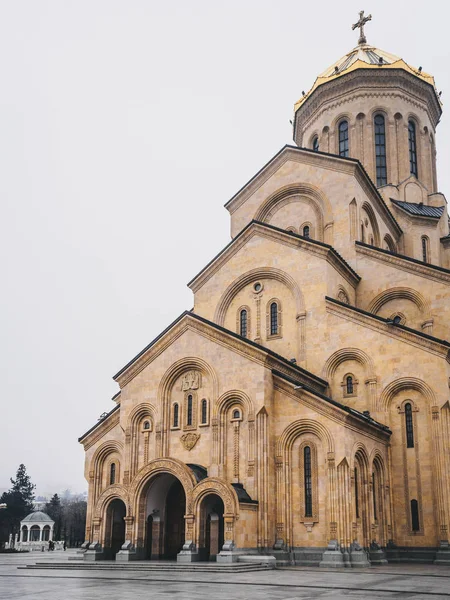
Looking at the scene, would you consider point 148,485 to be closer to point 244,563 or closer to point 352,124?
point 244,563

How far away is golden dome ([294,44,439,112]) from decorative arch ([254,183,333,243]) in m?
12.8

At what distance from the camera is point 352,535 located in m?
24.7

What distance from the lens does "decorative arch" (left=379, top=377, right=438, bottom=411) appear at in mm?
28125

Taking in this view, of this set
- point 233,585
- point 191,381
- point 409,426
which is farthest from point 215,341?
point 233,585

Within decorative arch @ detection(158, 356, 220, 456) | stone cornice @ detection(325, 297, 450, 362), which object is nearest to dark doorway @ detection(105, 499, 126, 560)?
decorative arch @ detection(158, 356, 220, 456)

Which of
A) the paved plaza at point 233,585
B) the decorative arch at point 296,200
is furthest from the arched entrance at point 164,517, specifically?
the decorative arch at point 296,200

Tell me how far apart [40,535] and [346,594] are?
199ft

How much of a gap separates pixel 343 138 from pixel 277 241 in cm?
1589

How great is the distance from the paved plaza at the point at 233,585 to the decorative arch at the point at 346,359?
361 inches

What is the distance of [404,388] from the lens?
95.3 ft

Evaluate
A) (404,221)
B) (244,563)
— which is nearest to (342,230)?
(404,221)

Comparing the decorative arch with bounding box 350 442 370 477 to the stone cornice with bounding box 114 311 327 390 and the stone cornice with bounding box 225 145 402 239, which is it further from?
the stone cornice with bounding box 225 145 402 239

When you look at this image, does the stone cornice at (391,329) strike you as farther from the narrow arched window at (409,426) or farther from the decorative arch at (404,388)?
the narrow arched window at (409,426)

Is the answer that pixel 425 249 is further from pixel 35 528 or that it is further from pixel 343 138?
pixel 35 528
